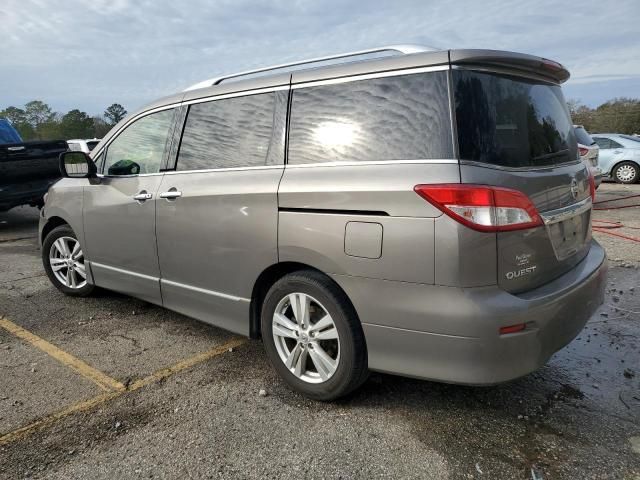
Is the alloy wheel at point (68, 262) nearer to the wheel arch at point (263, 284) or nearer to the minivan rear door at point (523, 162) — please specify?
the wheel arch at point (263, 284)

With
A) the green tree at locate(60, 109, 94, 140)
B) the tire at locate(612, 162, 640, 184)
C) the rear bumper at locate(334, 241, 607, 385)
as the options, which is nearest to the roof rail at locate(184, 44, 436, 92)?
the rear bumper at locate(334, 241, 607, 385)

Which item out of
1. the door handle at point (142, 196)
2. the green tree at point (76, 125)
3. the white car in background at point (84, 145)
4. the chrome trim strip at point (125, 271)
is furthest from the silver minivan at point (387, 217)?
the green tree at point (76, 125)

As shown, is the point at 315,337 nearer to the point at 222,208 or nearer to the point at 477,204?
the point at 222,208

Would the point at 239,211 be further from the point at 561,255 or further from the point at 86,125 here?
the point at 86,125

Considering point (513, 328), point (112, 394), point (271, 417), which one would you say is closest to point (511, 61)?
point (513, 328)

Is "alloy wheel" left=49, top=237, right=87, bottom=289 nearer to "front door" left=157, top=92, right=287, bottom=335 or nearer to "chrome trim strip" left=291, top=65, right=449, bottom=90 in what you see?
"front door" left=157, top=92, right=287, bottom=335

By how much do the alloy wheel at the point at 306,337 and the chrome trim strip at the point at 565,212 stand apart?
1.24 metres

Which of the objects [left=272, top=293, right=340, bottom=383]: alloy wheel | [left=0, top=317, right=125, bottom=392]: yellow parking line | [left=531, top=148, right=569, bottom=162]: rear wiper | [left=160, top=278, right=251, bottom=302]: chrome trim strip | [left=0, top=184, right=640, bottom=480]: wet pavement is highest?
[left=531, top=148, right=569, bottom=162]: rear wiper

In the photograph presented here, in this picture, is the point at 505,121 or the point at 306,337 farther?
the point at 306,337

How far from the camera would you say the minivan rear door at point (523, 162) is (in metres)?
2.39

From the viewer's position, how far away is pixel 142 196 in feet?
12.5

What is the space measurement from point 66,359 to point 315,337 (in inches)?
77.5

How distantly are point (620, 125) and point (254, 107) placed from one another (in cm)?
3896

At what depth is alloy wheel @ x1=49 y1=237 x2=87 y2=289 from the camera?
4.77 meters
